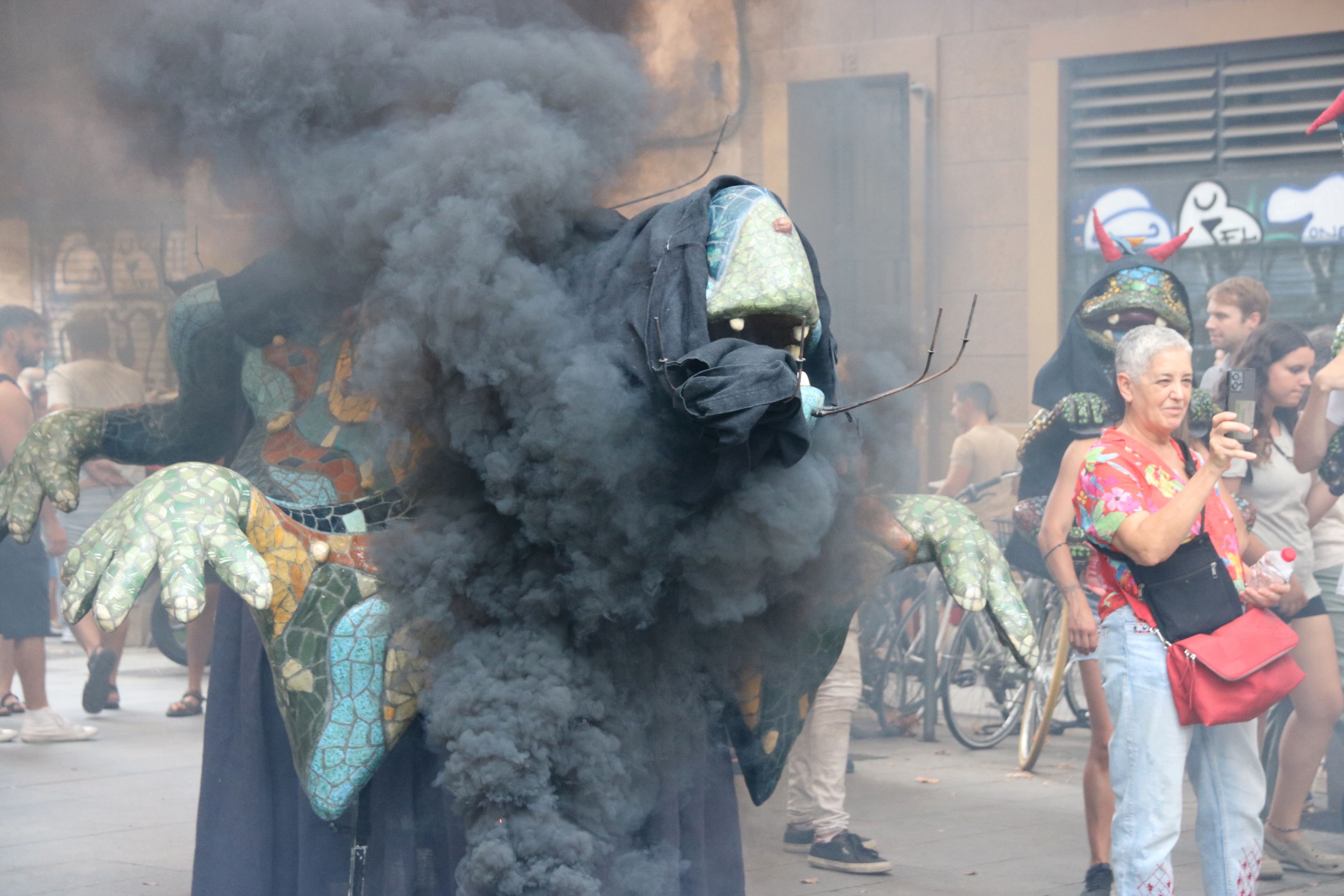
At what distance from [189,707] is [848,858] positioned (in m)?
4.38

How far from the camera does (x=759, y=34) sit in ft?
14.0

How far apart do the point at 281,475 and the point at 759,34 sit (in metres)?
1.94

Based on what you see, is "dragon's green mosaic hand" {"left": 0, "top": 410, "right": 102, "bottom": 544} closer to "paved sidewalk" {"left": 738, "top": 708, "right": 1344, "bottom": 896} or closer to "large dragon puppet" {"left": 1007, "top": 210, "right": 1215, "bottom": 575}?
"paved sidewalk" {"left": 738, "top": 708, "right": 1344, "bottom": 896}

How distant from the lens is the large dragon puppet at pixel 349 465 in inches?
104

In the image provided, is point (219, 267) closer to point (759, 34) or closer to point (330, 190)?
point (330, 190)

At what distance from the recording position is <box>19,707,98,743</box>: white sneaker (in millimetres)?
7312

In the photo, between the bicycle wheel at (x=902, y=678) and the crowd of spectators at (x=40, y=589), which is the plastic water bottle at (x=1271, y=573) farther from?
the crowd of spectators at (x=40, y=589)

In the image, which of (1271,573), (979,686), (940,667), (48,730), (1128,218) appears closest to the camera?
(1271,573)

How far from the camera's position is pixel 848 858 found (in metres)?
5.21

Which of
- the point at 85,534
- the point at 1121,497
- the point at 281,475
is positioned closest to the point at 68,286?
the point at 281,475

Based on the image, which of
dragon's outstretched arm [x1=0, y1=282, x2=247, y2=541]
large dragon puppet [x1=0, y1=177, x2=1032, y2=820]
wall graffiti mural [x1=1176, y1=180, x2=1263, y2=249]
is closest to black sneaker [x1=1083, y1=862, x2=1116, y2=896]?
large dragon puppet [x1=0, y1=177, x2=1032, y2=820]

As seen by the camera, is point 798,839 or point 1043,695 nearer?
point 798,839

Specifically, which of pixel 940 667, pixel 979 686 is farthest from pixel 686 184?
pixel 979 686

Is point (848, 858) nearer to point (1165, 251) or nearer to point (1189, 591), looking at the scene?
point (1189, 591)
